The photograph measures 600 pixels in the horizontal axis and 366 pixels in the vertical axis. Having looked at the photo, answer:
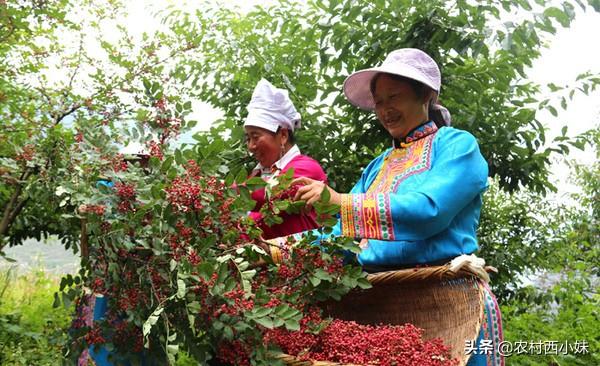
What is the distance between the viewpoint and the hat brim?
6.27 feet

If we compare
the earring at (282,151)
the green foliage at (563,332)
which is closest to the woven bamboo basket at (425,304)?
the earring at (282,151)

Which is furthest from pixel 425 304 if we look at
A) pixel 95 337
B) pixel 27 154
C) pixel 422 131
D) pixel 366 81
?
pixel 27 154

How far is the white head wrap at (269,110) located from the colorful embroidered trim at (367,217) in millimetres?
852

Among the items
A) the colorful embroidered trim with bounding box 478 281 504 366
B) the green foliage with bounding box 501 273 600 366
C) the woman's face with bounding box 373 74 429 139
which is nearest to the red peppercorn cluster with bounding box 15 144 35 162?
the woman's face with bounding box 373 74 429 139

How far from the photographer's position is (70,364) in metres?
1.53

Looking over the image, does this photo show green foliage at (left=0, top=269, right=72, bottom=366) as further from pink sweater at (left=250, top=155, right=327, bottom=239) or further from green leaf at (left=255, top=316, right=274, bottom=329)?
green leaf at (left=255, top=316, right=274, bottom=329)

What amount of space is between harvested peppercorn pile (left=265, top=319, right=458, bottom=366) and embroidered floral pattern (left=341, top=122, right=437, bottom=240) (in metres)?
0.28

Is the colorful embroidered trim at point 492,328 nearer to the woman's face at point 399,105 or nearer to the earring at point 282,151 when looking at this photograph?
the woman's face at point 399,105

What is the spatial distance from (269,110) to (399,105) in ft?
2.19

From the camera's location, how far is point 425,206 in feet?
5.46

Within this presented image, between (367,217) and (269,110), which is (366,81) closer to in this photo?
(269,110)

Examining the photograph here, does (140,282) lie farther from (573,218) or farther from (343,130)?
(573,218)

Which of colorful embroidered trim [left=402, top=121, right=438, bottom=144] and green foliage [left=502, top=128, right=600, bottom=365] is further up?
colorful embroidered trim [left=402, top=121, right=438, bottom=144]

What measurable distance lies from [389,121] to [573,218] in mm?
4666
